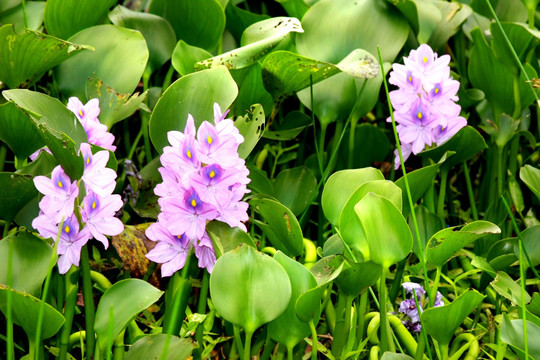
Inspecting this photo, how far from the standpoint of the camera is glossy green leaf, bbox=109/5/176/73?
4.84 feet

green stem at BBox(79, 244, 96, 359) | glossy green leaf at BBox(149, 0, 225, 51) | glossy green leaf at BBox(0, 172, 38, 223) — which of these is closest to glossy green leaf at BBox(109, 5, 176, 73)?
glossy green leaf at BBox(149, 0, 225, 51)

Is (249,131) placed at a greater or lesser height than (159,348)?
greater

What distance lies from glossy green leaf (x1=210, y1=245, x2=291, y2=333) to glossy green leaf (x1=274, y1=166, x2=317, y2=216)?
1.36 ft

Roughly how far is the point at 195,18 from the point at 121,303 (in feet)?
2.39

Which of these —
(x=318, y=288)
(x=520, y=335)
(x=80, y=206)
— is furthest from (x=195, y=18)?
(x=520, y=335)

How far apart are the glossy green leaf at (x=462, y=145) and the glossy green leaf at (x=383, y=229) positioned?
0.33 m

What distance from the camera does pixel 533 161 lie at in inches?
67.2

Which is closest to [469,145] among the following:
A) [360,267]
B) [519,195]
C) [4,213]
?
[519,195]

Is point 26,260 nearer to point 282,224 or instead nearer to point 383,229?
point 282,224

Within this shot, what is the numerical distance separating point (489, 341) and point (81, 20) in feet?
3.19

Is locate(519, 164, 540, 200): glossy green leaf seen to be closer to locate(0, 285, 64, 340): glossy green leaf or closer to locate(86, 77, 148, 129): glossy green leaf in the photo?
locate(86, 77, 148, 129): glossy green leaf

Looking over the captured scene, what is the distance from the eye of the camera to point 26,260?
974mm

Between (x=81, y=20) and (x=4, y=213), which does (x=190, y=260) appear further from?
(x=81, y=20)

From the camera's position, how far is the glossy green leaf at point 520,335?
93cm
